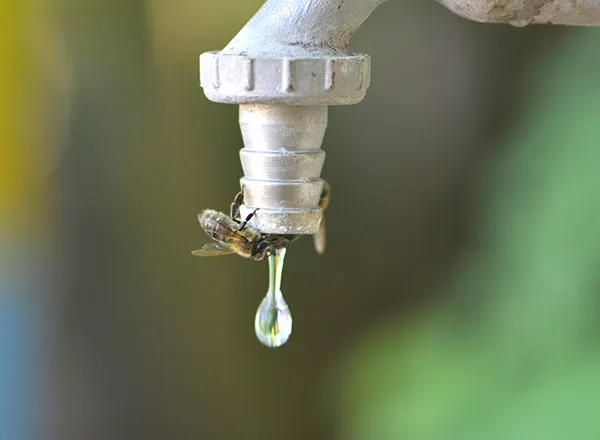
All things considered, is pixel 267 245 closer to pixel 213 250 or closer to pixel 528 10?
pixel 213 250

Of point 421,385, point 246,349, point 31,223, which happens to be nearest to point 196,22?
point 31,223

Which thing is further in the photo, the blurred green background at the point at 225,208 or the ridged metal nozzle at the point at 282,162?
the blurred green background at the point at 225,208

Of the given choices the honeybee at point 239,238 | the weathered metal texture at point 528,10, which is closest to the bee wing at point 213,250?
the honeybee at point 239,238

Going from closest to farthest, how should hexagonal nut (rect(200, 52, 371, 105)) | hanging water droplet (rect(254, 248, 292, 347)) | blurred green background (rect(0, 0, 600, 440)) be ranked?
hexagonal nut (rect(200, 52, 371, 105)) → hanging water droplet (rect(254, 248, 292, 347)) → blurred green background (rect(0, 0, 600, 440))

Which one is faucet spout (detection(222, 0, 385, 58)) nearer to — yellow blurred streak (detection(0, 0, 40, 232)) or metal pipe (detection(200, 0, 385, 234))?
metal pipe (detection(200, 0, 385, 234))

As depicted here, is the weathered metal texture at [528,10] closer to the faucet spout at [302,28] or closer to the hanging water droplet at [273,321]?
the faucet spout at [302,28]

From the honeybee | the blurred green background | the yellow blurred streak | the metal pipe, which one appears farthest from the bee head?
the yellow blurred streak
